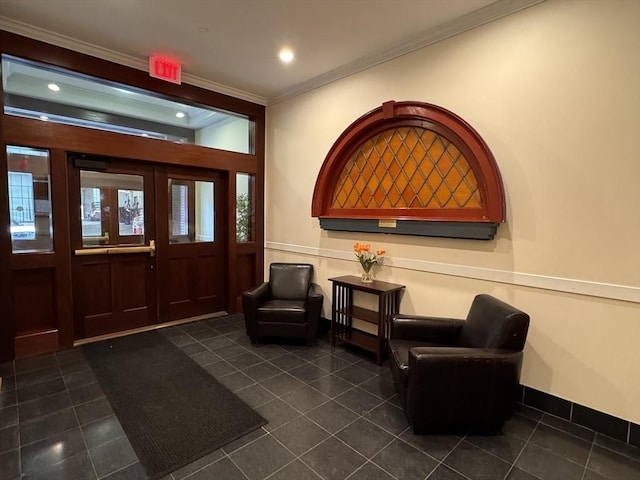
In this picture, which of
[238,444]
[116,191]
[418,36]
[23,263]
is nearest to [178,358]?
[238,444]

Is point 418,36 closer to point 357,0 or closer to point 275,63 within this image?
point 357,0

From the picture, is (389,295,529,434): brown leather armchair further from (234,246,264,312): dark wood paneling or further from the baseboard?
(234,246,264,312): dark wood paneling

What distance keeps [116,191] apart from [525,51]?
4.30m

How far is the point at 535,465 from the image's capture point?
1.98 m

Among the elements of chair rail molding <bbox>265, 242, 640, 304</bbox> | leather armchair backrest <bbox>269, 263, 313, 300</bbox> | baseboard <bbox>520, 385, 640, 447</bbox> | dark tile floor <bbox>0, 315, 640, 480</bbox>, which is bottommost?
dark tile floor <bbox>0, 315, 640, 480</bbox>

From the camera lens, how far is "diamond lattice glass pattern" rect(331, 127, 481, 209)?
2959 millimetres

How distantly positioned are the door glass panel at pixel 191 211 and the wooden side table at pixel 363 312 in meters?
2.09

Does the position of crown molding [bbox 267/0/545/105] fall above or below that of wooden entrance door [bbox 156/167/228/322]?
above

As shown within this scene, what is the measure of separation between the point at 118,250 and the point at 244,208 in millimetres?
1751

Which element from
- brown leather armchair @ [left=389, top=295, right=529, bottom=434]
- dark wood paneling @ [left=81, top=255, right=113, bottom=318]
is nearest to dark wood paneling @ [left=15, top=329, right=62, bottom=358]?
dark wood paneling @ [left=81, top=255, right=113, bottom=318]

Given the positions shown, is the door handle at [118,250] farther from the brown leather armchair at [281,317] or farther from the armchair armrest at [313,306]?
the armchair armrest at [313,306]

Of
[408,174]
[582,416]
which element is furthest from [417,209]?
[582,416]

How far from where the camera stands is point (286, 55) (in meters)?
3.56

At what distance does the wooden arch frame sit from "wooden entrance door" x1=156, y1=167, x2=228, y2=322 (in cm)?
154
